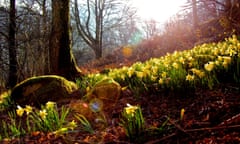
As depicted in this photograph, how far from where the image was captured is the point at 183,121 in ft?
8.59

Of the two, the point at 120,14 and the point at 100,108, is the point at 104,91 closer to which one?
the point at 100,108

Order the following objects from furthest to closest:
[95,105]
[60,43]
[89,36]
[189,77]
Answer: [89,36] → [60,43] → [95,105] → [189,77]

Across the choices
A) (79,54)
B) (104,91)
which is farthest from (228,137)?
(79,54)

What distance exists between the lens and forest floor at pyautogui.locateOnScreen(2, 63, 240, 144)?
218 cm

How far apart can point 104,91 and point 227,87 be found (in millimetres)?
1749

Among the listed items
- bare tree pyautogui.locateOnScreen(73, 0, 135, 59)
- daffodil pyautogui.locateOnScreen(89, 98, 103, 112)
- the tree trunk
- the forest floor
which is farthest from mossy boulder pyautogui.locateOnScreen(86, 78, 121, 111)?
bare tree pyautogui.locateOnScreen(73, 0, 135, 59)

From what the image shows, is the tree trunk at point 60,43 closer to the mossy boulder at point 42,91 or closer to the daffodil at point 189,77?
the mossy boulder at point 42,91

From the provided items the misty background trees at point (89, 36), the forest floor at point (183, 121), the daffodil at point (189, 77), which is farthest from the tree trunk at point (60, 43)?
the daffodil at point (189, 77)

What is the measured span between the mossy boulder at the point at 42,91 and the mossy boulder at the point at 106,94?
4.00ft

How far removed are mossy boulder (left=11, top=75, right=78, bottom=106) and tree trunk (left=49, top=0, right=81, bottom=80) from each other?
2087mm

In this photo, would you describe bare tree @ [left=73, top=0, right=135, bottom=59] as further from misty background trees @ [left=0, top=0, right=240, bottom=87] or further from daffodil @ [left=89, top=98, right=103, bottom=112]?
daffodil @ [left=89, top=98, right=103, bottom=112]

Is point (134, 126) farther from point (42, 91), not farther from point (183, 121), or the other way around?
point (42, 91)

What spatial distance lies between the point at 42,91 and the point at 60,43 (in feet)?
9.20

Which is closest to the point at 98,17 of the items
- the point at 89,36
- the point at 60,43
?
the point at 89,36
